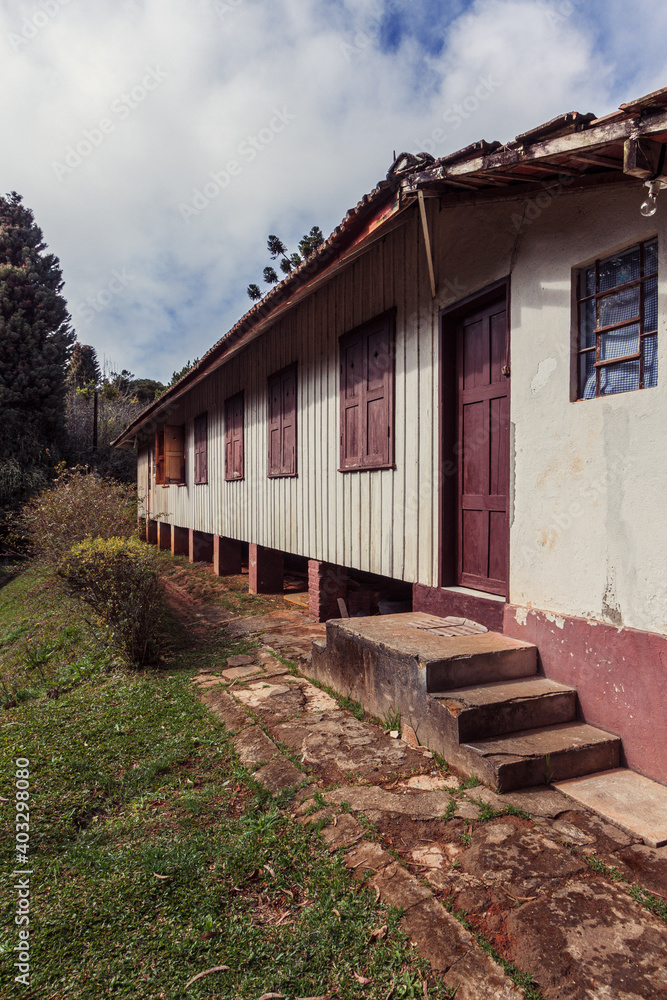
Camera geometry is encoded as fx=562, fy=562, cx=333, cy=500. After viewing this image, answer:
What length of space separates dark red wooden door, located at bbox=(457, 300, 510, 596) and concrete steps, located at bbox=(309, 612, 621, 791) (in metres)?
0.62

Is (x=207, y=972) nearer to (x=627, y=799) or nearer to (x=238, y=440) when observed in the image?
(x=627, y=799)

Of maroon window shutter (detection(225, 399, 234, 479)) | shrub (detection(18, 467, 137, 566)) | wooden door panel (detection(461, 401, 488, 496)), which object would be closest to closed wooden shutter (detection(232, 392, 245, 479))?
maroon window shutter (detection(225, 399, 234, 479))

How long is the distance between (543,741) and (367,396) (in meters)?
3.62

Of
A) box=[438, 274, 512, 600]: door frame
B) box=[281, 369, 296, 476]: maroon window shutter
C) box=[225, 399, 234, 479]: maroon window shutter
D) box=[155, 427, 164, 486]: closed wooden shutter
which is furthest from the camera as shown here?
box=[155, 427, 164, 486]: closed wooden shutter

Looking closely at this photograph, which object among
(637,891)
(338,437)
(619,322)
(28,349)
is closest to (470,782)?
(637,891)

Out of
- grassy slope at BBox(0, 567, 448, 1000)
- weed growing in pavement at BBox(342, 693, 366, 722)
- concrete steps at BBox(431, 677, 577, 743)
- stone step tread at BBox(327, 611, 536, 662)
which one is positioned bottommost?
grassy slope at BBox(0, 567, 448, 1000)

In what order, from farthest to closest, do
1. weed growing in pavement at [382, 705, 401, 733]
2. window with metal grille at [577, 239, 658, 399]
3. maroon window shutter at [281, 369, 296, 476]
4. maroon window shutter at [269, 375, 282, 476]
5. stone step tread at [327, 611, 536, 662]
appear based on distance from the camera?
maroon window shutter at [269, 375, 282, 476] < maroon window shutter at [281, 369, 296, 476] < weed growing in pavement at [382, 705, 401, 733] < stone step tread at [327, 611, 536, 662] < window with metal grille at [577, 239, 658, 399]

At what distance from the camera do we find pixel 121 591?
5574 mm

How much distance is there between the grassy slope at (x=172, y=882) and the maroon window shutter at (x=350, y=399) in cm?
298

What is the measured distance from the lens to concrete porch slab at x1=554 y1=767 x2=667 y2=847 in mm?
2439

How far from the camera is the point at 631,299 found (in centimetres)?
309

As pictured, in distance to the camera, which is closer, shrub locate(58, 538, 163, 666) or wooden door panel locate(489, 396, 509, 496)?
wooden door panel locate(489, 396, 509, 496)

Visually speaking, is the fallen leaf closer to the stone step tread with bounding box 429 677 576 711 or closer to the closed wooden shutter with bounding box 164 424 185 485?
the stone step tread with bounding box 429 677 576 711

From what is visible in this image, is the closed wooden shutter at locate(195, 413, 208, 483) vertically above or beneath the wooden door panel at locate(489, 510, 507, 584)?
above
